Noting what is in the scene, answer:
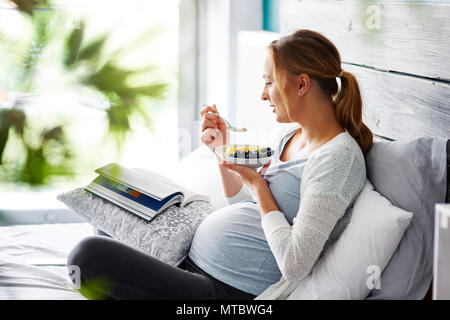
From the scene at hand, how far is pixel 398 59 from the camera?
1.32 metres

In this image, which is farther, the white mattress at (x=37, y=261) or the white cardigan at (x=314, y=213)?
the white mattress at (x=37, y=261)

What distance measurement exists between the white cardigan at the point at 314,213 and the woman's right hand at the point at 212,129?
0.40m

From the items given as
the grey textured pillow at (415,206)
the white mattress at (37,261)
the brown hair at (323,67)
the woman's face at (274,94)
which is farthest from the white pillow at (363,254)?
the white mattress at (37,261)

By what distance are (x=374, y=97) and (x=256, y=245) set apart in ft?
1.81

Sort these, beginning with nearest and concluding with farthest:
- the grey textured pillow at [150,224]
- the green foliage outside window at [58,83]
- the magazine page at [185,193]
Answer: the green foliage outside window at [58,83]
the grey textured pillow at [150,224]
the magazine page at [185,193]

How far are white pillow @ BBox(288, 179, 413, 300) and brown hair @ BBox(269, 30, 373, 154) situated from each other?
0.23 metres

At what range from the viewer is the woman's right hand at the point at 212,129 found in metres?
1.49

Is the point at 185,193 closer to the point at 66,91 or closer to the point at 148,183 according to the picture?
the point at 148,183

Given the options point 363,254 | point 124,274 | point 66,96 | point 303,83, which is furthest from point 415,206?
point 66,96

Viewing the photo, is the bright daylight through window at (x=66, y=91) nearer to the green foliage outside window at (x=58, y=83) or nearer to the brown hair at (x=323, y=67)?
the green foliage outside window at (x=58, y=83)

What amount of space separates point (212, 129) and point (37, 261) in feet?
2.15
